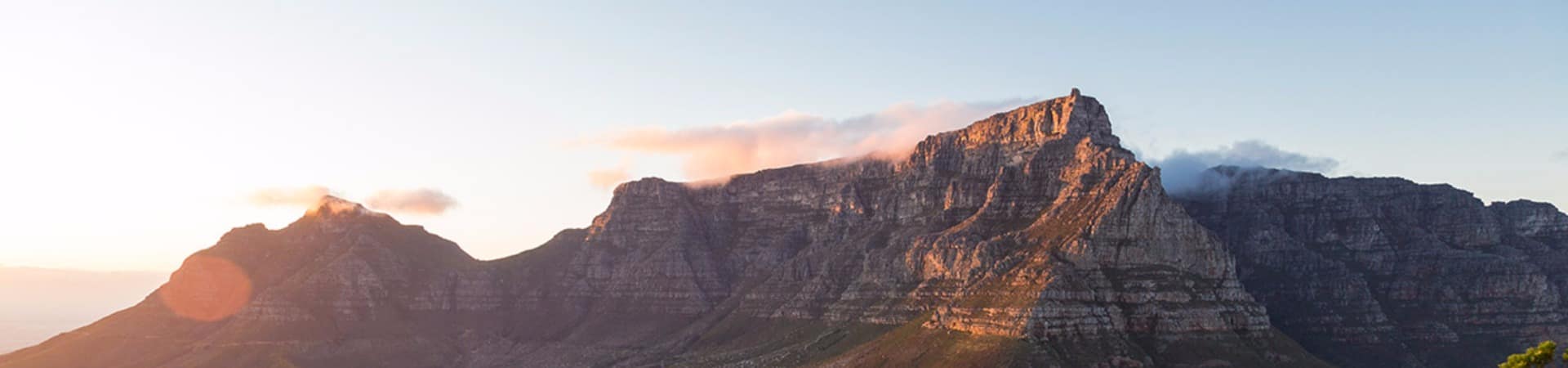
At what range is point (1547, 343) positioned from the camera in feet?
321

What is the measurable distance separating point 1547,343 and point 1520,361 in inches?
138

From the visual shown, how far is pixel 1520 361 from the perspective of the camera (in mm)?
100875
